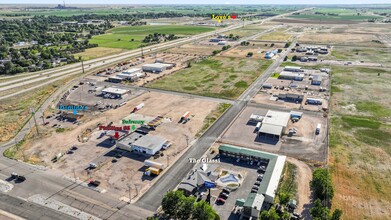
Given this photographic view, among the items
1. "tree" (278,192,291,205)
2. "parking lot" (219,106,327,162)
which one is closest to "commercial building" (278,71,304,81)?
"parking lot" (219,106,327,162)

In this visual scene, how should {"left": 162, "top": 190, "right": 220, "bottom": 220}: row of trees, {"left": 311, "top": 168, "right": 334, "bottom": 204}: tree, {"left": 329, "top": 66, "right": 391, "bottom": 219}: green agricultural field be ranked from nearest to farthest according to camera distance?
1. {"left": 162, "top": 190, "right": 220, "bottom": 220}: row of trees
2. {"left": 311, "top": 168, "right": 334, "bottom": 204}: tree
3. {"left": 329, "top": 66, "right": 391, "bottom": 219}: green agricultural field

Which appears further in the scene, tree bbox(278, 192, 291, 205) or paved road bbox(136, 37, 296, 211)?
paved road bbox(136, 37, 296, 211)

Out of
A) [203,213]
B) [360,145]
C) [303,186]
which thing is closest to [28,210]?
[203,213]

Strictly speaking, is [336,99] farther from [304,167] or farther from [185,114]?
[185,114]

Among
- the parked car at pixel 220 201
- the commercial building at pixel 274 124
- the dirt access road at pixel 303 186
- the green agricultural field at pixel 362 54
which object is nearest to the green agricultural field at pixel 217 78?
the commercial building at pixel 274 124

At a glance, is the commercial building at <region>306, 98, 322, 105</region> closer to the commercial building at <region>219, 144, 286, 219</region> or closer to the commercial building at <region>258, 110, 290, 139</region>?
the commercial building at <region>258, 110, 290, 139</region>

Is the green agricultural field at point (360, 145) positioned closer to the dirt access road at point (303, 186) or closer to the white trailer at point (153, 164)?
the dirt access road at point (303, 186)

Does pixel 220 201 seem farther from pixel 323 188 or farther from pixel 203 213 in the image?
pixel 323 188
